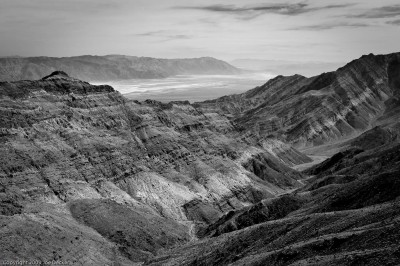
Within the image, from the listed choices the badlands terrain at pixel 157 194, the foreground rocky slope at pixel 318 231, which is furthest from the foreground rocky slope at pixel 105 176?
the foreground rocky slope at pixel 318 231

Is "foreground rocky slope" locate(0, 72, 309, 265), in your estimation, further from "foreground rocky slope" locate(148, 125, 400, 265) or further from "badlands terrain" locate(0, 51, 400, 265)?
"foreground rocky slope" locate(148, 125, 400, 265)

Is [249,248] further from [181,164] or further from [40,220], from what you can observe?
[181,164]

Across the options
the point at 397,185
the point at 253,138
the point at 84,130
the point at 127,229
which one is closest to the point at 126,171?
the point at 84,130

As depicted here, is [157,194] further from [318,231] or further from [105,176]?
[318,231]

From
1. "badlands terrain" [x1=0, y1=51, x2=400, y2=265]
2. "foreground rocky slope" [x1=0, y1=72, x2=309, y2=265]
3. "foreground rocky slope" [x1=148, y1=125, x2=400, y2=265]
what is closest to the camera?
"foreground rocky slope" [x1=148, y1=125, x2=400, y2=265]

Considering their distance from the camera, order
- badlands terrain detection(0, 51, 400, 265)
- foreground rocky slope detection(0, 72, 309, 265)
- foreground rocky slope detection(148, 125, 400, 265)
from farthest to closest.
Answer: foreground rocky slope detection(0, 72, 309, 265) < badlands terrain detection(0, 51, 400, 265) < foreground rocky slope detection(148, 125, 400, 265)

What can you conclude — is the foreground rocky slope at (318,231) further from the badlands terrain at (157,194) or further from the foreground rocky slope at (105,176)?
the foreground rocky slope at (105,176)

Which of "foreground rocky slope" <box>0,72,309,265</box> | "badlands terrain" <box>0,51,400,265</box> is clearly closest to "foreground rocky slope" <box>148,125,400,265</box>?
"badlands terrain" <box>0,51,400,265</box>
